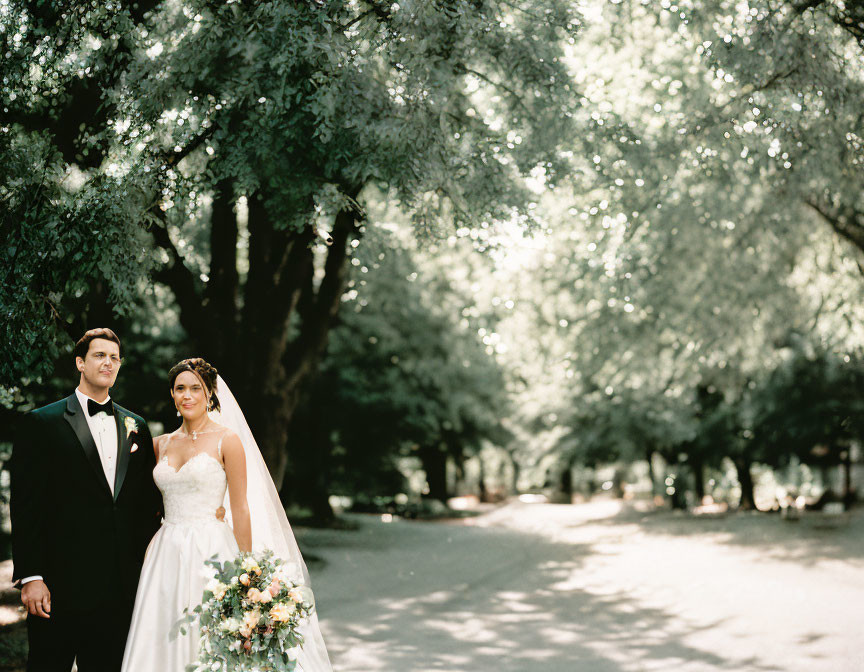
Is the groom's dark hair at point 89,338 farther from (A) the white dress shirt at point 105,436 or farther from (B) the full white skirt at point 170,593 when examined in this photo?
(B) the full white skirt at point 170,593

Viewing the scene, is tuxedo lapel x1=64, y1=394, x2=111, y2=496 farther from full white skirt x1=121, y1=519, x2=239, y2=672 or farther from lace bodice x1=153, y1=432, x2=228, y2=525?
full white skirt x1=121, y1=519, x2=239, y2=672

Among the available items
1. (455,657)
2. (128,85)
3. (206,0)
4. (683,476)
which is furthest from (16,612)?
(683,476)

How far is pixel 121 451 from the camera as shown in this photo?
539 cm

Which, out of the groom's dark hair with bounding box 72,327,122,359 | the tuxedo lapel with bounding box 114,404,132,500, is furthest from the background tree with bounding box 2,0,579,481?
the tuxedo lapel with bounding box 114,404,132,500

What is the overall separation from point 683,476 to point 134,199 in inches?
1279

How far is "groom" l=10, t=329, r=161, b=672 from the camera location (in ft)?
16.6

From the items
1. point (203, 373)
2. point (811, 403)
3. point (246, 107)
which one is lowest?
point (203, 373)

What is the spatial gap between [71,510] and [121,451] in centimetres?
42

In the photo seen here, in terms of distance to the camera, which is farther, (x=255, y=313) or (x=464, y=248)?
(x=464, y=248)

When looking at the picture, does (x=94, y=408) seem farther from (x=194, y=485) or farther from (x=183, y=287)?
(x=183, y=287)

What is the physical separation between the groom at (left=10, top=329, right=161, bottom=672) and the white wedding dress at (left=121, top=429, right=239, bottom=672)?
0.53 ft

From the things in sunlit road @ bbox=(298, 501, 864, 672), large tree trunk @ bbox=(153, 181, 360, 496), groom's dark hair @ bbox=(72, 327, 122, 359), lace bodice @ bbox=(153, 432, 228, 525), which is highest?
large tree trunk @ bbox=(153, 181, 360, 496)

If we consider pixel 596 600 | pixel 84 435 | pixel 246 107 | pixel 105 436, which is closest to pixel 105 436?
pixel 105 436

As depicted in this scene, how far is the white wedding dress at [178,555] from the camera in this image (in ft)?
17.1
